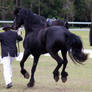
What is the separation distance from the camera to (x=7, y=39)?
955 cm

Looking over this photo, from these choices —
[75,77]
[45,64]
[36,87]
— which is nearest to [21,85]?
[36,87]

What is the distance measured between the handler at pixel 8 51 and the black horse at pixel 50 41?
366 mm

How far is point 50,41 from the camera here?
353 inches

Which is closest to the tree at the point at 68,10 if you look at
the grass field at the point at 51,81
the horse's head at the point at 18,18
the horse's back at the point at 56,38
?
the grass field at the point at 51,81

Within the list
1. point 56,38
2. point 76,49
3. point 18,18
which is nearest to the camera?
point 56,38

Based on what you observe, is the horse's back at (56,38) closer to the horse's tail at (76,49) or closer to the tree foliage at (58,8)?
the horse's tail at (76,49)

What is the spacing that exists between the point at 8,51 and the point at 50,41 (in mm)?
1235

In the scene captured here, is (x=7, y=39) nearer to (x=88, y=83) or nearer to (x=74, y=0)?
(x=88, y=83)

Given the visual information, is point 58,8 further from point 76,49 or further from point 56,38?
point 56,38

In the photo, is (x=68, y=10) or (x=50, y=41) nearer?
(x=50, y=41)

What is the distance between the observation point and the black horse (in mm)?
8984

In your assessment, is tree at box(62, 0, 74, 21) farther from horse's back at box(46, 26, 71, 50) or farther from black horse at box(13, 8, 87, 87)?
horse's back at box(46, 26, 71, 50)

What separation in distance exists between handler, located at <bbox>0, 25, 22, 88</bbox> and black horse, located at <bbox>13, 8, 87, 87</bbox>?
366 mm

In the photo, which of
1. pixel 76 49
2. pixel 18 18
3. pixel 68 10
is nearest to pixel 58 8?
pixel 68 10
